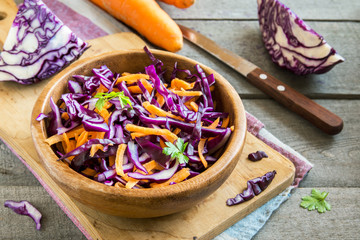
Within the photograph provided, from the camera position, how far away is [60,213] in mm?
1798

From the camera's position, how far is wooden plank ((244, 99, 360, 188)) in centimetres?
202

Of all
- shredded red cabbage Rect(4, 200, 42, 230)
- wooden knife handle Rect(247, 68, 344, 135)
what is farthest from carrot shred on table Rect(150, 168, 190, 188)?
wooden knife handle Rect(247, 68, 344, 135)

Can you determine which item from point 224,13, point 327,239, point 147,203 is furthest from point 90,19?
point 327,239

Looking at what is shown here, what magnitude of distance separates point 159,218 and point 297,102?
1097 mm

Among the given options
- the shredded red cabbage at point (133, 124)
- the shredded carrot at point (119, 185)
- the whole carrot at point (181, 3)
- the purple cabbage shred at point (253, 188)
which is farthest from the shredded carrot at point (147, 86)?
the whole carrot at point (181, 3)

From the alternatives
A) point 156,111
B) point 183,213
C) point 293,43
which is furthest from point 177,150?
point 293,43

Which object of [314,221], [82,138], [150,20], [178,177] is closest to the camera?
[178,177]

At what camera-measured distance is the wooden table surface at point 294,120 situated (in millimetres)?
1774

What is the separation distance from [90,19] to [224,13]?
100 centimetres

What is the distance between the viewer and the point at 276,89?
2.36 m

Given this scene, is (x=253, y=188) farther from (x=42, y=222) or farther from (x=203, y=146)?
(x=42, y=222)

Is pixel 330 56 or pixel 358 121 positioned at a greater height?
pixel 330 56

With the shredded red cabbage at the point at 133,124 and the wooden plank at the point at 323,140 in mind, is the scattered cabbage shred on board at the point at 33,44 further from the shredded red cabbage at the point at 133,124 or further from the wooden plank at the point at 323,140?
the wooden plank at the point at 323,140

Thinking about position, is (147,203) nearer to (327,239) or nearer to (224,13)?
(327,239)
